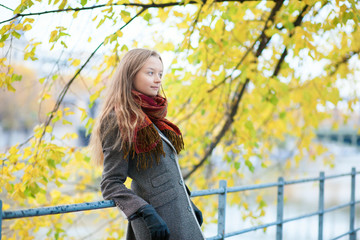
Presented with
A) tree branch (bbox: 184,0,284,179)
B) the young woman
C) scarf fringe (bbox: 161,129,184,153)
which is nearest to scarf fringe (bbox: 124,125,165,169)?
the young woman

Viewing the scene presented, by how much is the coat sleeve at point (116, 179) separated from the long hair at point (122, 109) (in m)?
0.03

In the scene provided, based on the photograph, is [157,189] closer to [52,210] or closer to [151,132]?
[151,132]

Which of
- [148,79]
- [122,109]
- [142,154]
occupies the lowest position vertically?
[142,154]

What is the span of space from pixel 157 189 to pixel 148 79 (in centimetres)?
49

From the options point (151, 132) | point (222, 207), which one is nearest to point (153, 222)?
point (151, 132)

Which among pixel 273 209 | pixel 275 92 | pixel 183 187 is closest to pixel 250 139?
pixel 275 92

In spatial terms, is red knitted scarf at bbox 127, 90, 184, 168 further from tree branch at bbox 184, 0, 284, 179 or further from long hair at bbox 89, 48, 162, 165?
tree branch at bbox 184, 0, 284, 179

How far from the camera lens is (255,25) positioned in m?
4.04

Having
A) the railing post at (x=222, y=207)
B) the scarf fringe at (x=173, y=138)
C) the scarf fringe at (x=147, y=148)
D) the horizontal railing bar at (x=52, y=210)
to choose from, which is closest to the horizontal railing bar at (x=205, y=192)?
the railing post at (x=222, y=207)

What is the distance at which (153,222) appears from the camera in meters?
1.50

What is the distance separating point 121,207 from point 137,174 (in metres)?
0.18

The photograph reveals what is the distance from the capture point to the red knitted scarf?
1642mm

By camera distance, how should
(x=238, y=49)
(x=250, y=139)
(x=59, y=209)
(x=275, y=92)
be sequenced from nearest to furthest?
1. (x=59, y=209)
2. (x=275, y=92)
3. (x=238, y=49)
4. (x=250, y=139)

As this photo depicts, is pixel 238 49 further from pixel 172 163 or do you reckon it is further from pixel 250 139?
pixel 172 163
